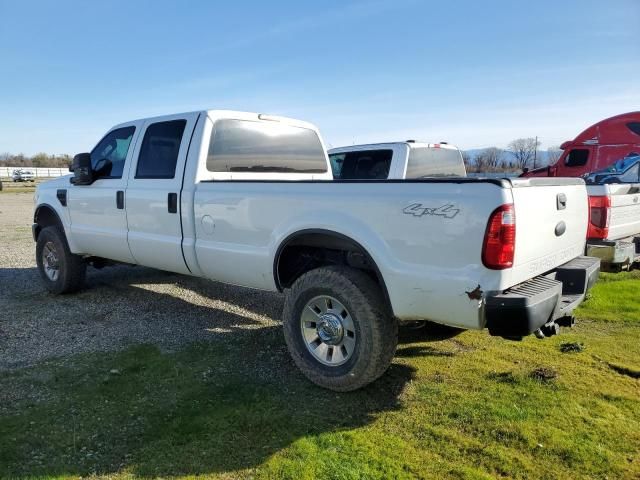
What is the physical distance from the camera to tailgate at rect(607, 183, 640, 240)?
5035 millimetres

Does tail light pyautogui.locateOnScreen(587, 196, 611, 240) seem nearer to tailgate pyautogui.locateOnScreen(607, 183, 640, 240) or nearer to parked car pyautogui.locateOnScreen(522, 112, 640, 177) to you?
tailgate pyautogui.locateOnScreen(607, 183, 640, 240)

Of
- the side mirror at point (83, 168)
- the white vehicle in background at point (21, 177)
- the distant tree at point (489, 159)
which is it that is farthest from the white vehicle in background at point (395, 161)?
the white vehicle in background at point (21, 177)

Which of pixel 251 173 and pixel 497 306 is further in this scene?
pixel 251 173

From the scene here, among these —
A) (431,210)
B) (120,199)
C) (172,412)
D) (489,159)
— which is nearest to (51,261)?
(120,199)

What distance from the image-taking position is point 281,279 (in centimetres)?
434

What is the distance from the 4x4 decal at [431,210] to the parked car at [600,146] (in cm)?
1337

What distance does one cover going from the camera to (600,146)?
15.5 metres

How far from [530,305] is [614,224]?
272 centimetres

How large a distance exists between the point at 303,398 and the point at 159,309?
283cm

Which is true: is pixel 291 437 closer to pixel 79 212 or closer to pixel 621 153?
pixel 79 212

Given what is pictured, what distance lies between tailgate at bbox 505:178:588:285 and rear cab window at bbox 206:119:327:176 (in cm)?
279

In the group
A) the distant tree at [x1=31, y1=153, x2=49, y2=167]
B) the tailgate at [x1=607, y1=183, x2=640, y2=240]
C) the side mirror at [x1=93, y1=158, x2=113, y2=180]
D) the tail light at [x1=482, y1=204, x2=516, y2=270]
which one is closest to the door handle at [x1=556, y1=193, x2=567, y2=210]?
the tail light at [x1=482, y1=204, x2=516, y2=270]

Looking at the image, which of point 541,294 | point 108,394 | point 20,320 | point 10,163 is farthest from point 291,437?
point 10,163

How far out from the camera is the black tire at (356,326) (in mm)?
3551
